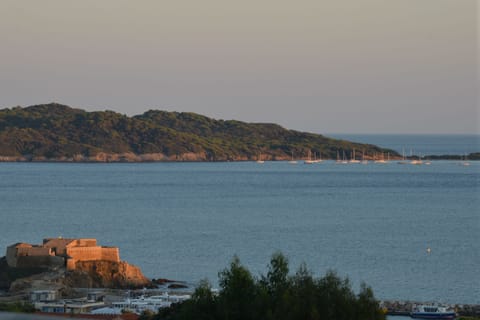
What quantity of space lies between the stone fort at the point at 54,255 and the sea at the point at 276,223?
4.79 m

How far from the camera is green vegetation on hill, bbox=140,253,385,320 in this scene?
67.5ft

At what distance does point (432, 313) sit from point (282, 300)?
16970mm

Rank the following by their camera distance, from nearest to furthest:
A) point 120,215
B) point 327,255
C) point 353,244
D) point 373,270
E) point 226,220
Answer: point 373,270
point 327,255
point 353,244
point 226,220
point 120,215

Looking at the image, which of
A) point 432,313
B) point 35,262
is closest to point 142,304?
point 35,262

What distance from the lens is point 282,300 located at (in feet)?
68.7

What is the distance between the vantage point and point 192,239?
63.9m

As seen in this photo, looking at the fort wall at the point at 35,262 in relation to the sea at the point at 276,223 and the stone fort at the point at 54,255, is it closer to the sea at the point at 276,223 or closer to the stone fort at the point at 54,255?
the stone fort at the point at 54,255

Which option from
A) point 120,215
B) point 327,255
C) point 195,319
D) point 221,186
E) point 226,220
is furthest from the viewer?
point 221,186

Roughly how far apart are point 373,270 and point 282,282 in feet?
86.3

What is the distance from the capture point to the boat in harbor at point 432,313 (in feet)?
120

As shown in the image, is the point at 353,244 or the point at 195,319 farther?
the point at 353,244

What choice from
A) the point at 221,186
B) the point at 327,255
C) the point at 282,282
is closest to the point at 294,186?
the point at 221,186

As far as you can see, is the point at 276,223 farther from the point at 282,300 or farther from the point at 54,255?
the point at 282,300

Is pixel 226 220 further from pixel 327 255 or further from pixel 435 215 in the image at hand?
pixel 327 255
